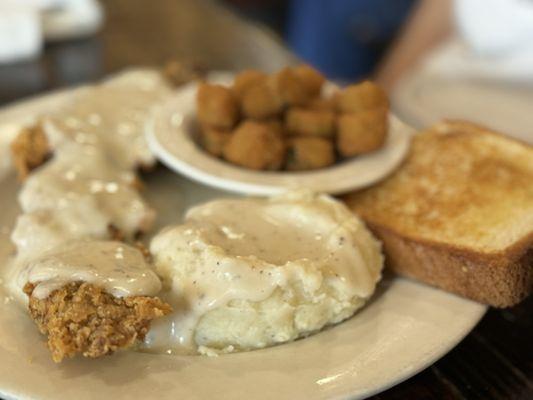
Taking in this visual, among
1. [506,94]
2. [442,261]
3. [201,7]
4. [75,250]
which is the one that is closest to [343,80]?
[201,7]

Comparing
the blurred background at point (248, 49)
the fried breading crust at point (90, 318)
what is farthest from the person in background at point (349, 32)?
the fried breading crust at point (90, 318)

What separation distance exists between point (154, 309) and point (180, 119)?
86cm

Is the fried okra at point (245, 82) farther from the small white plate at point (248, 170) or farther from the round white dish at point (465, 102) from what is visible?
the round white dish at point (465, 102)

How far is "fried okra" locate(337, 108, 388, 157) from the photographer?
1821 millimetres

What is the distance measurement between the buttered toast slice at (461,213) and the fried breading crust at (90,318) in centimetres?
65

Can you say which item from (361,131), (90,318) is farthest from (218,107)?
(90,318)

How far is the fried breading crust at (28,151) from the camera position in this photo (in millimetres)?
1853

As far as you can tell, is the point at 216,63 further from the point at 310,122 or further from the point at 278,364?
the point at 278,364

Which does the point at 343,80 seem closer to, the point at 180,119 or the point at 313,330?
the point at 180,119

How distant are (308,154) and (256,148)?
0.15 metres

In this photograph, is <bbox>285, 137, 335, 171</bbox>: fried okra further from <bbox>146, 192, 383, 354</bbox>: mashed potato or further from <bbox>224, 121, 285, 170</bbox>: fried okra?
<bbox>146, 192, 383, 354</bbox>: mashed potato

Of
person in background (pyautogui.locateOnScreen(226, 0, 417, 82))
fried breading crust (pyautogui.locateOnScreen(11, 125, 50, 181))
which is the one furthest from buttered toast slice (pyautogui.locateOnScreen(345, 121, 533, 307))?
person in background (pyautogui.locateOnScreen(226, 0, 417, 82))

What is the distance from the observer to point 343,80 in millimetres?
4254

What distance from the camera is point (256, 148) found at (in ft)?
5.83
